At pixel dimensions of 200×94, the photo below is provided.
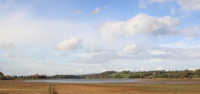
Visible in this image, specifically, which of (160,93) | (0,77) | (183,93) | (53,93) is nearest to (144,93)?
(160,93)

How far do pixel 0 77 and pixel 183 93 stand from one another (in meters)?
169

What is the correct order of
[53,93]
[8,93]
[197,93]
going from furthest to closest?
1. [197,93]
2. [8,93]
3. [53,93]

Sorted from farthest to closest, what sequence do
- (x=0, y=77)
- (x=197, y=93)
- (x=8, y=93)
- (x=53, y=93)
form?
(x=0, y=77) < (x=197, y=93) < (x=8, y=93) < (x=53, y=93)

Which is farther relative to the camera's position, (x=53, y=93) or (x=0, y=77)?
(x=0, y=77)

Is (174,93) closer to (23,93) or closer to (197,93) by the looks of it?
(197,93)

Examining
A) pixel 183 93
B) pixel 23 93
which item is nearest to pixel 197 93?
pixel 183 93

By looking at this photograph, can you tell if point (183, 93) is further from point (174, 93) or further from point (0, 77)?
point (0, 77)

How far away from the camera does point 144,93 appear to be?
57.8m

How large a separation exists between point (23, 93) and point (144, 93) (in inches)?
951

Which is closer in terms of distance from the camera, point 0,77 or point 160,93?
point 160,93

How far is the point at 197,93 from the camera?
56.2m

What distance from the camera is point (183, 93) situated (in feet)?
185

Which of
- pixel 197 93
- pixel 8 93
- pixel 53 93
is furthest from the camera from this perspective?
pixel 197 93

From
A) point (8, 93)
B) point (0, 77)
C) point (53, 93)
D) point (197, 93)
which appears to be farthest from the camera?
point (0, 77)
